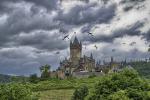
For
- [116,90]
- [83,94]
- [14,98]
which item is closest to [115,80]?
[116,90]

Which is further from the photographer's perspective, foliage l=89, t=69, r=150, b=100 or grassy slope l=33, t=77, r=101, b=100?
grassy slope l=33, t=77, r=101, b=100

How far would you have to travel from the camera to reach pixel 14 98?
270ft

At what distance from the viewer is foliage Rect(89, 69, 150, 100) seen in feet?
226

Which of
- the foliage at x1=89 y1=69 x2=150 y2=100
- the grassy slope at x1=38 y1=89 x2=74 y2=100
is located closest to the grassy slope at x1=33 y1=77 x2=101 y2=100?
the grassy slope at x1=38 y1=89 x2=74 y2=100

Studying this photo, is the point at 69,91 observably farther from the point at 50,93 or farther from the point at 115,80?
the point at 115,80

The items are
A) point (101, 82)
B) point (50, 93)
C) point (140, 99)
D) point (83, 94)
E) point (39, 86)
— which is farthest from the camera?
point (39, 86)

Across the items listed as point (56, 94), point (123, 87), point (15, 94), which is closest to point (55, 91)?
point (56, 94)

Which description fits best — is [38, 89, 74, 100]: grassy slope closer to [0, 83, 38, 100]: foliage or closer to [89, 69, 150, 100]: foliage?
[0, 83, 38, 100]: foliage

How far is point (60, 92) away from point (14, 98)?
221 ft

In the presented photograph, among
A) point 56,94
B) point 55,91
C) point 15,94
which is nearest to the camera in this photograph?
point 15,94

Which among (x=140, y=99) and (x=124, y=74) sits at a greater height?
(x=124, y=74)

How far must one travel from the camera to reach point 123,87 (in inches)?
2825

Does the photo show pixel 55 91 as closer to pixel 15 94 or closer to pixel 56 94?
pixel 56 94

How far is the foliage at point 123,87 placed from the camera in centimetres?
6888
